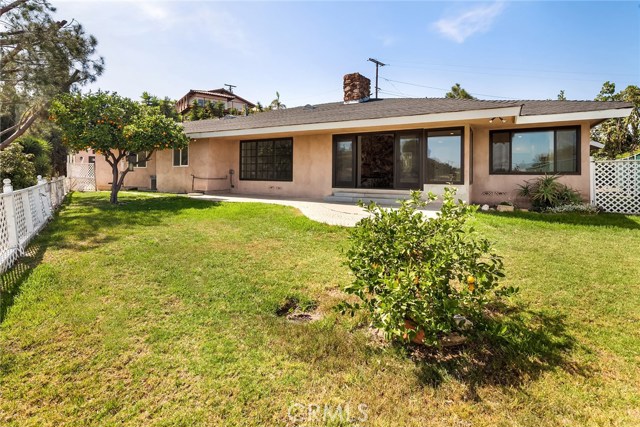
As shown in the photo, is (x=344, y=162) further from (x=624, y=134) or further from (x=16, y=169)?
(x=624, y=134)

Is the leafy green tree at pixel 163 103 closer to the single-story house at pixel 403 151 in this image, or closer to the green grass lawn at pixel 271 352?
the single-story house at pixel 403 151

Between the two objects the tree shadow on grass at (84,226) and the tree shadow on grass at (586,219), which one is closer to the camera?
the tree shadow on grass at (84,226)

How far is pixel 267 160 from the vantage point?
15.1 m

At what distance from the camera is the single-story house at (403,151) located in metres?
10.1

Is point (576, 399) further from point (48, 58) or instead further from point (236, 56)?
point (48, 58)

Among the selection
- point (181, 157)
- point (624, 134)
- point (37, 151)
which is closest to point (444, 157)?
point (181, 157)

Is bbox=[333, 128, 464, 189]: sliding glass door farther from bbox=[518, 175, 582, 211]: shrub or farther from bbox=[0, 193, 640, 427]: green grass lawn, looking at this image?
bbox=[0, 193, 640, 427]: green grass lawn

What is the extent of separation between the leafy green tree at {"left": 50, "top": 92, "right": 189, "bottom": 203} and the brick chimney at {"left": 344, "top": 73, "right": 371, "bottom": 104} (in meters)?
8.41

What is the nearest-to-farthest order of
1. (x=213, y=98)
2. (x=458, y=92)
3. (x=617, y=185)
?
(x=617, y=185)
(x=458, y=92)
(x=213, y=98)

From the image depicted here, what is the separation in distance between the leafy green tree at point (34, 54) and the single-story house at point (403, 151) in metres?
5.40

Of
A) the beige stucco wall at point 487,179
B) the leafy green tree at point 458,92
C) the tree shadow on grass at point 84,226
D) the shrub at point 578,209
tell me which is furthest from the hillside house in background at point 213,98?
the shrub at point 578,209

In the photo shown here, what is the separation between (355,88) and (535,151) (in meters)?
8.42

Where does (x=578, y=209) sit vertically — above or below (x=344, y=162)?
below

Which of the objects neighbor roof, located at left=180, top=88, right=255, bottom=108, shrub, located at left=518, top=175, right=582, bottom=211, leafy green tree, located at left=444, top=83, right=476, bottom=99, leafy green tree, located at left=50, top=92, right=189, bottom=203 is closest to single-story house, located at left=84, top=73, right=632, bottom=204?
shrub, located at left=518, top=175, right=582, bottom=211
